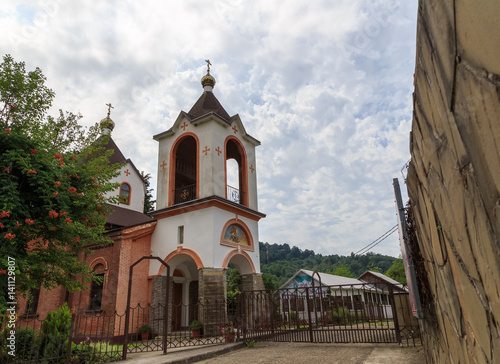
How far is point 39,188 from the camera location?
8156 mm

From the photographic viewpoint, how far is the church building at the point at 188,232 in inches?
547

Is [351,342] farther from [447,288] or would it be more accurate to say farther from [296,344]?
[447,288]

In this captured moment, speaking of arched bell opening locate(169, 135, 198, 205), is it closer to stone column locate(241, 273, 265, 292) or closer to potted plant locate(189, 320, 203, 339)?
stone column locate(241, 273, 265, 292)

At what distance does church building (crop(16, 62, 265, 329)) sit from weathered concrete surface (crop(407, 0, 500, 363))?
1244 cm

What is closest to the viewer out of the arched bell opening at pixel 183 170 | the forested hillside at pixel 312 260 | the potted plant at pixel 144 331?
the potted plant at pixel 144 331

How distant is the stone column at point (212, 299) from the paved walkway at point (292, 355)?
81.5 inches

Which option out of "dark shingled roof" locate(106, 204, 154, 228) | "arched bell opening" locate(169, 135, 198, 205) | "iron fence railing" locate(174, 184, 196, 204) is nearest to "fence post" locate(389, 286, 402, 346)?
"arched bell opening" locate(169, 135, 198, 205)

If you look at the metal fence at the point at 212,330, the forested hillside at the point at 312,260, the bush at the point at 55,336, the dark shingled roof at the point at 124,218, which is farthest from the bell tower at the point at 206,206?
the forested hillside at the point at 312,260

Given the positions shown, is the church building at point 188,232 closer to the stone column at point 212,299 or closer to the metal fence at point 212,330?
the stone column at point 212,299

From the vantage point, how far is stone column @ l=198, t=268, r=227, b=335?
12.3m

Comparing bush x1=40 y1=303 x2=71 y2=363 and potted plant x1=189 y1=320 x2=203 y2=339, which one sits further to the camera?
potted plant x1=189 y1=320 x2=203 y2=339

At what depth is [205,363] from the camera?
8.13m

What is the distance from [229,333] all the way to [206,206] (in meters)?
5.35

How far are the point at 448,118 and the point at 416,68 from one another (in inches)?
19.7
